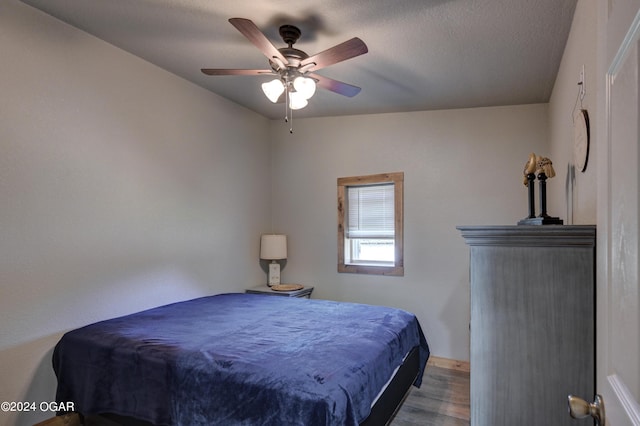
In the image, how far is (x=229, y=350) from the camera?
2.02 m

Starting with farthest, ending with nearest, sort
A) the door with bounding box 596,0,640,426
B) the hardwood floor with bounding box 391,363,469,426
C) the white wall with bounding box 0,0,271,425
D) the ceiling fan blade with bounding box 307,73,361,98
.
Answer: the hardwood floor with bounding box 391,363,469,426 < the ceiling fan blade with bounding box 307,73,361,98 < the white wall with bounding box 0,0,271,425 < the door with bounding box 596,0,640,426

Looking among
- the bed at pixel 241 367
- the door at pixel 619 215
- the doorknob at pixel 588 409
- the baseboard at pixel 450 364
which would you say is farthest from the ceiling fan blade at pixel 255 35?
the baseboard at pixel 450 364

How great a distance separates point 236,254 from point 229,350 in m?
2.09

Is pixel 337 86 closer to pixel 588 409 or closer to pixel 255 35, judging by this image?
pixel 255 35

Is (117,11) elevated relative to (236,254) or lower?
elevated

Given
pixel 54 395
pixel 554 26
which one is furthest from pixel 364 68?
pixel 54 395

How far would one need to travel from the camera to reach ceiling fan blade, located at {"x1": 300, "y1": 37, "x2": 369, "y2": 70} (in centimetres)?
198

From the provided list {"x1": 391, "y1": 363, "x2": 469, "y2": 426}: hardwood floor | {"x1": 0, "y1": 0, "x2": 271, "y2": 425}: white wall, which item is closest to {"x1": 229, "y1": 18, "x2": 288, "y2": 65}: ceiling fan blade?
{"x1": 0, "y1": 0, "x2": 271, "y2": 425}: white wall

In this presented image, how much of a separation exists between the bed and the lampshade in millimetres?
1437

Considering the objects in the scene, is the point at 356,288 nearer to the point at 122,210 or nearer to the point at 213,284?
the point at 213,284

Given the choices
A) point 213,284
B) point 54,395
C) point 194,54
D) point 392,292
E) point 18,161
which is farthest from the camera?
point 392,292

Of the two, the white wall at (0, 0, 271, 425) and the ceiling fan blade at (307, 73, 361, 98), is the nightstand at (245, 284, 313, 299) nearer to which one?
the white wall at (0, 0, 271, 425)

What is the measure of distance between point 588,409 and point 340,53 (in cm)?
191

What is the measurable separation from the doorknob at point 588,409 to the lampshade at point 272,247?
3592mm
